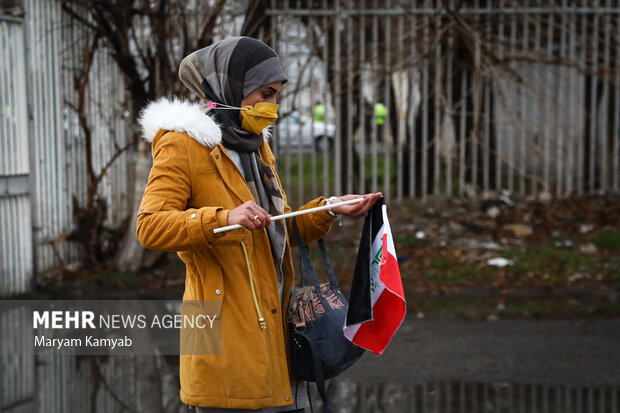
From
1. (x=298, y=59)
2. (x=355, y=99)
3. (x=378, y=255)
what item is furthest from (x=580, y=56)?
(x=378, y=255)

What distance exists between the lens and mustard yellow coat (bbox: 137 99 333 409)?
2.52 m

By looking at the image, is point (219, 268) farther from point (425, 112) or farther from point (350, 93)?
point (425, 112)

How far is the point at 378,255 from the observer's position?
9.46ft

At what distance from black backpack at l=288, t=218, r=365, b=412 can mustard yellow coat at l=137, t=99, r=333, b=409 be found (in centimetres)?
6

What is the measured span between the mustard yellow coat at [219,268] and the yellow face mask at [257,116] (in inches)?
5.6

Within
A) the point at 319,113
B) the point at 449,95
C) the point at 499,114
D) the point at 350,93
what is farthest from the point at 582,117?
the point at 319,113

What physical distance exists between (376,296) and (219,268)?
1.97ft

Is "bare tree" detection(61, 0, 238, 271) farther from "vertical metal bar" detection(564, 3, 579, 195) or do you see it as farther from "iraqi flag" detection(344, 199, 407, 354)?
"iraqi flag" detection(344, 199, 407, 354)

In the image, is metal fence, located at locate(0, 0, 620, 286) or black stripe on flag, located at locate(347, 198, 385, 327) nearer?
black stripe on flag, located at locate(347, 198, 385, 327)

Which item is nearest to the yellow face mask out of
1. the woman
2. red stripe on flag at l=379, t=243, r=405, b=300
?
the woman

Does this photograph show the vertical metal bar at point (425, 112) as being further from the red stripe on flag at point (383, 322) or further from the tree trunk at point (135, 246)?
the red stripe on flag at point (383, 322)

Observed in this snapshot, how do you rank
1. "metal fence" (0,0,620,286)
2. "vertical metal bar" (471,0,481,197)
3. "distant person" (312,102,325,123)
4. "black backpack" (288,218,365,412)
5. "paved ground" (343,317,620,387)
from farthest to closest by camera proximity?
1. "distant person" (312,102,325,123)
2. "metal fence" (0,0,620,286)
3. "vertical metal bar" (471,0,481,197)
4. "paved ground" (343,317,620,387)
5. "black backpack" (288,218,365,412)

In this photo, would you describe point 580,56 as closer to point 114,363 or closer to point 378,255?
point 114,363

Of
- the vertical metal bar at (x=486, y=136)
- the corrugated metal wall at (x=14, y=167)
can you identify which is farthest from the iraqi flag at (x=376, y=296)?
the vertical metal bar at (x=486, y=136)
